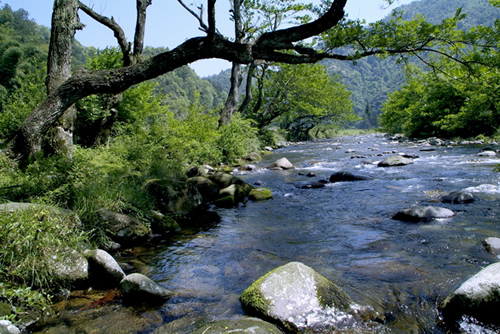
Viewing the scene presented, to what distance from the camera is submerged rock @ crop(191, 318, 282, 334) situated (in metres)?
2.62

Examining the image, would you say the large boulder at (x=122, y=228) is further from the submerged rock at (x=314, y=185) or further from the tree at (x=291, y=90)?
the tree at (x=291, y=90)

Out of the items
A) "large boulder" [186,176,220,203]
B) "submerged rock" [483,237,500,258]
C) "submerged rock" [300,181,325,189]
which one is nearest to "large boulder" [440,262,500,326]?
"submerged rock" [483,237,500,258]

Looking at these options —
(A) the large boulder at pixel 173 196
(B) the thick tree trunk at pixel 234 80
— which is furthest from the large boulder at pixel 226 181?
(B) the thick tree trunk at pixel 234 80

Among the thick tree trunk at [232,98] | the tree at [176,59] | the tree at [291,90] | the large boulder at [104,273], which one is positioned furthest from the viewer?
the tree at [291,90]

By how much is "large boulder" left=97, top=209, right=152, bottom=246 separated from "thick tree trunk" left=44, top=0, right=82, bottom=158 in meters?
2.71

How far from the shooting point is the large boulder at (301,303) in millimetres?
2893

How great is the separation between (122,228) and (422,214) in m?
5.66

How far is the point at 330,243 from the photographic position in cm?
Answer: 515

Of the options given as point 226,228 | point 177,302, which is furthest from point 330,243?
point 177,302

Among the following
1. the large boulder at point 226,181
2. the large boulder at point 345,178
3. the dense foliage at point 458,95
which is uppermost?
the dense foliage at point 458,95

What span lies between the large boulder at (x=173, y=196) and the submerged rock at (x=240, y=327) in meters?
4.77

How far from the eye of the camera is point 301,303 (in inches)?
120

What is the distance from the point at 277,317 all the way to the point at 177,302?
1.23 metres

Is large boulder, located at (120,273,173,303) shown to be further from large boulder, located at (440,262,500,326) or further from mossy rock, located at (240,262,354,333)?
large boulder, located at (440,262,500,326)
